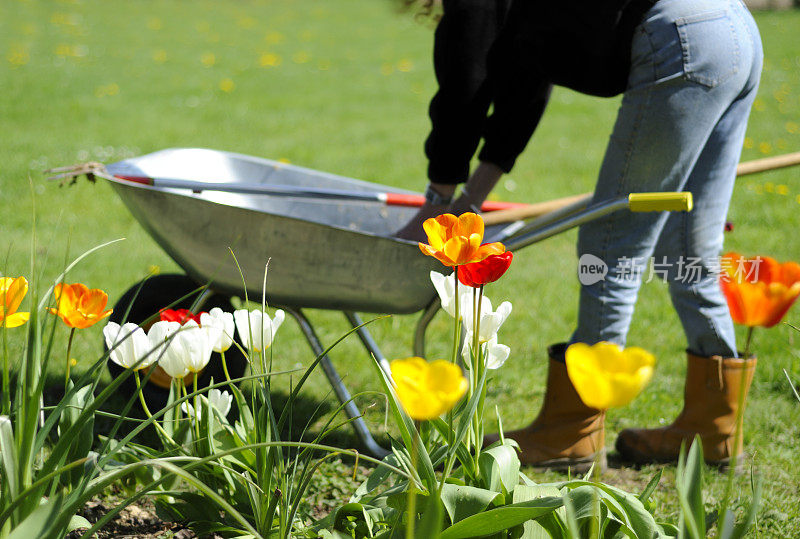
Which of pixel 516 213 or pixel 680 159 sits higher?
pixel 680 159

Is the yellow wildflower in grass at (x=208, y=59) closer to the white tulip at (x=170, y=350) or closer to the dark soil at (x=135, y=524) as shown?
the dark soil at (x=135, y=524)

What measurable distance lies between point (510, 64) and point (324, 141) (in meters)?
4.04

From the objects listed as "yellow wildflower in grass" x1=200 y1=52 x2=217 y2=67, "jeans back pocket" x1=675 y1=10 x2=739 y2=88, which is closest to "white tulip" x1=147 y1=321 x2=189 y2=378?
"jeans back pocket" x1=675 y1=10 x2=739 y2=88

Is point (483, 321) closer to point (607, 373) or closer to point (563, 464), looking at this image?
point (607, 373)

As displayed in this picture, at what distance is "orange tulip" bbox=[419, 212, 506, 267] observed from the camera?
115 centimetres

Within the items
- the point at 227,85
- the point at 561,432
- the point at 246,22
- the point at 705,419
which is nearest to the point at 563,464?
the point at 561,432

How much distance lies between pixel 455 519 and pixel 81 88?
22.5 ft

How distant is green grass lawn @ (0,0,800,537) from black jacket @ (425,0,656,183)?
33.4 inches

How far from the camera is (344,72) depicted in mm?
8570

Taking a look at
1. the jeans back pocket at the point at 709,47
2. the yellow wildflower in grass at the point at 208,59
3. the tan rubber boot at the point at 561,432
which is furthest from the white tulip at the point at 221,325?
the yellow wildflower in grass at the point at 208,59

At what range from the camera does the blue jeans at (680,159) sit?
1.77 meters

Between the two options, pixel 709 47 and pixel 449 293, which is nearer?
pixel 449 293

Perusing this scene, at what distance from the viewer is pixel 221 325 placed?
1.44 meters

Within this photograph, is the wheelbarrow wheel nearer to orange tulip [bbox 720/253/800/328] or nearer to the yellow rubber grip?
the yellow rubber grip
